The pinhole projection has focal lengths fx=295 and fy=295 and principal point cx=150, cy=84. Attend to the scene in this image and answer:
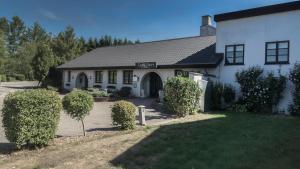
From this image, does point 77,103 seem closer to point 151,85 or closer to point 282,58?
point 282,58

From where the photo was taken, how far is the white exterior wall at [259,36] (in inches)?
611

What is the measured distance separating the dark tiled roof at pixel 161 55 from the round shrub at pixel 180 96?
4.36 metres

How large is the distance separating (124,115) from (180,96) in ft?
14.3

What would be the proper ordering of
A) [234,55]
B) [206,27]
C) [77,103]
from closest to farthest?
[77,103], [234,55], [206,27]

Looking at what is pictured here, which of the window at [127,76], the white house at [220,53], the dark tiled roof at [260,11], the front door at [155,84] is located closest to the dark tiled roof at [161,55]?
the white house at [220,53]

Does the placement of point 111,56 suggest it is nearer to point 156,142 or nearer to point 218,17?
point 218,17

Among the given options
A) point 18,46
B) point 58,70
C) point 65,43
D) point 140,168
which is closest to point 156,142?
point 140,168


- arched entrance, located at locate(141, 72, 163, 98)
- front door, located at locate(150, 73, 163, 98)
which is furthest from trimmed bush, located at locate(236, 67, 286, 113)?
arched entrance, located at locate(141, 72, 163, 98)

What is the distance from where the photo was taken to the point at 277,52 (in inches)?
634

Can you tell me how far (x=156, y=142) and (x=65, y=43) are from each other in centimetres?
3589

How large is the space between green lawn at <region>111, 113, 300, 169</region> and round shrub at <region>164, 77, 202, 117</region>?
292 centimetres

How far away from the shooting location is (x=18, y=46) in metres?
71.4

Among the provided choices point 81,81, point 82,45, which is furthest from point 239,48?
point 82,45

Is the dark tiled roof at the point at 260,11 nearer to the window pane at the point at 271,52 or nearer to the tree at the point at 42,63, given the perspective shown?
the window pane at the point at 271,52
